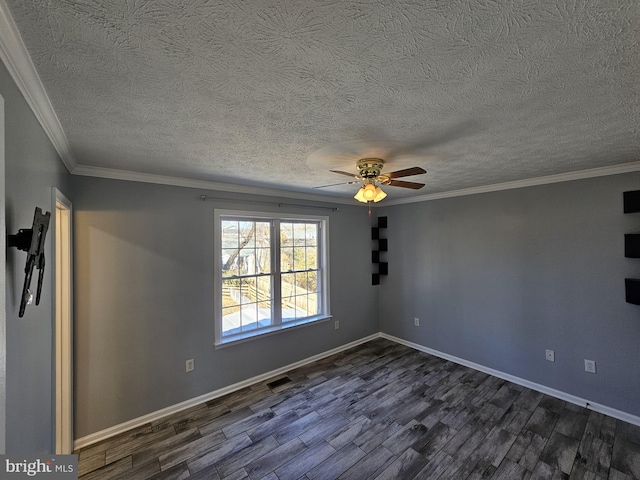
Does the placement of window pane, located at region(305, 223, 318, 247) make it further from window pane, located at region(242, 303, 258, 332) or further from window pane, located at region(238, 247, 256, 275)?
window pane, located at region(242, 303, 258, 332)

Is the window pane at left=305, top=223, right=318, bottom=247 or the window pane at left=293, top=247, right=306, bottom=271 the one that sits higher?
the window pane at left=305, top=223, right=318, bottom=247

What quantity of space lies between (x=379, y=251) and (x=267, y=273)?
2.18 metres

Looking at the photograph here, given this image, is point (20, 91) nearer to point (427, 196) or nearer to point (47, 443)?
point (47, 443)

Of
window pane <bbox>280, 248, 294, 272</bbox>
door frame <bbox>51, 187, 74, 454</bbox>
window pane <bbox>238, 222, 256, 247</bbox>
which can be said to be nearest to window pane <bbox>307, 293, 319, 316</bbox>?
window pane <bbox>280, 248, 294, 272</bbox>

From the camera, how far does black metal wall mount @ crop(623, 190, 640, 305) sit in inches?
94.0

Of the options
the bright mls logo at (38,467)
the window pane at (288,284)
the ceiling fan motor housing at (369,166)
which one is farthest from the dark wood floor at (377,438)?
the ceiling fan motor housing at (369,166)

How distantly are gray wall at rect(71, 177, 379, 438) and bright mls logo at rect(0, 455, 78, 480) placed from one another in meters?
1.27

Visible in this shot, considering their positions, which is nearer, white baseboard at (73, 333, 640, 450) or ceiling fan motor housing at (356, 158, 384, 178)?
ceiling fan motor housing at (356, 158, 384, 178)

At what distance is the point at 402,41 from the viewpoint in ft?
2.99

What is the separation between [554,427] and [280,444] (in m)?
2.53

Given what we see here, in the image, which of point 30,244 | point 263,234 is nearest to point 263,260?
point 263,234

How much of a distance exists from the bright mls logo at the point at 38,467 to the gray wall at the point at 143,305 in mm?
1265

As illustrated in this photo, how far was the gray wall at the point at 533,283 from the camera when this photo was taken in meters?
2.58

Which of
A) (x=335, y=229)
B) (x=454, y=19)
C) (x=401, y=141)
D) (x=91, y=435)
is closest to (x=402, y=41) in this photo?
(x=454, y=19)
